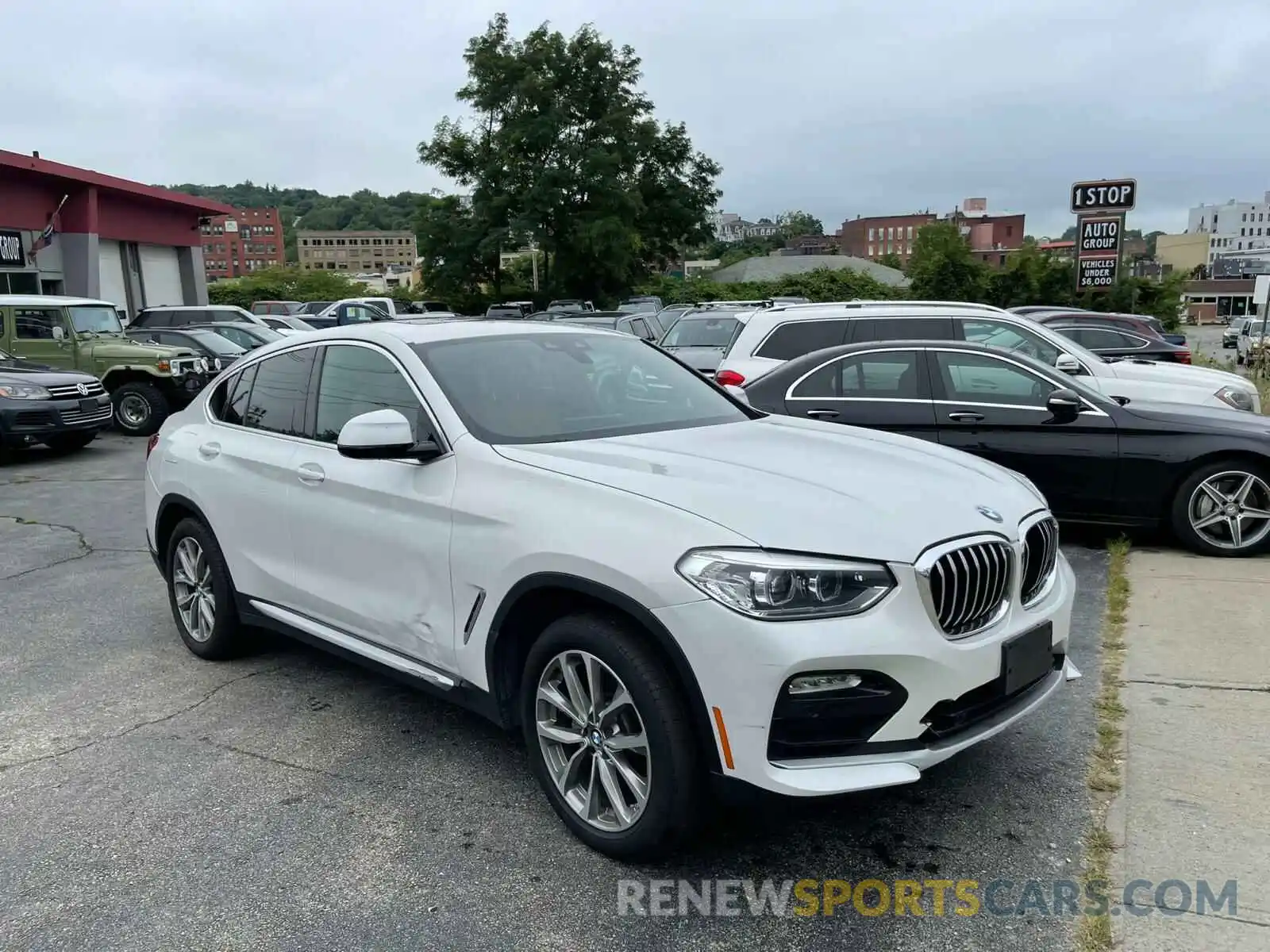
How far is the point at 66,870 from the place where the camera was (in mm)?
3400

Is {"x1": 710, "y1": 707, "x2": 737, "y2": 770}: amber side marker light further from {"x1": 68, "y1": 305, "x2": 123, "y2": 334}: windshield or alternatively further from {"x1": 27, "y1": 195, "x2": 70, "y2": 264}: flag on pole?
{"x1": 27, "y1": 195, "x2": 70, "y2": 264}: flag on pole

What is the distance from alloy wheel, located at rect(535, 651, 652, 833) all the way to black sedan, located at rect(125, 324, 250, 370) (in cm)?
1417

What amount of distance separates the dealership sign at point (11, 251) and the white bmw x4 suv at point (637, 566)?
23782 mm

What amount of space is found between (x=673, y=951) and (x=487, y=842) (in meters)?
0.86

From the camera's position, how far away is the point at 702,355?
1488 centimetres

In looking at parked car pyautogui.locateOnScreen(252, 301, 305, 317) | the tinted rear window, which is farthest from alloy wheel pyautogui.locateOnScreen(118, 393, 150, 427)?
parked car pyautogui.locateOnScreen(252, 301, 305, 317)

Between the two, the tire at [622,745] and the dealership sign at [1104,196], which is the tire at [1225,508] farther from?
the dealership sign at [1104,196]

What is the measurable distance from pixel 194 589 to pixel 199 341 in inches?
491

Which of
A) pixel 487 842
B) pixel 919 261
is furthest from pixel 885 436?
pixel 919 261

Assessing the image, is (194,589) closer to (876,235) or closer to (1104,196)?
(1104,196)

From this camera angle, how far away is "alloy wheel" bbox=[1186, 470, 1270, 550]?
681cm

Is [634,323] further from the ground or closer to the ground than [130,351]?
further from the ground

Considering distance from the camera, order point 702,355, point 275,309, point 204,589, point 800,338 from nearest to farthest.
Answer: point 204,589, point 800,338, point 702,355, point 275,309

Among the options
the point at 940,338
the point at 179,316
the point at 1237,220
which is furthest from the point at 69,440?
the point at 1237,220
